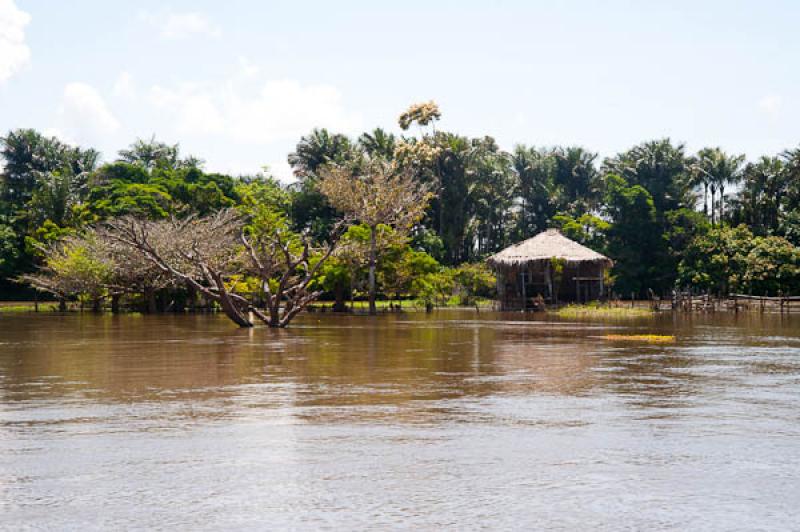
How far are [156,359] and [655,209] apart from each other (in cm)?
4874

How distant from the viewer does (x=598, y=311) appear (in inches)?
1854

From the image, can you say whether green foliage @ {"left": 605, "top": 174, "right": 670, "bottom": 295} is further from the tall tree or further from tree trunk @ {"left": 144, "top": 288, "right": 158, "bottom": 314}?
tree trunk @ {"left": 144, "top": 288, "right": 158, "bottom": 314}

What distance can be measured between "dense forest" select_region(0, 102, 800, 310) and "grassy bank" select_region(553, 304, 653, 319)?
7240 millimetres

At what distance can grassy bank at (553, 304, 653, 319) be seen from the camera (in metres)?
44.6

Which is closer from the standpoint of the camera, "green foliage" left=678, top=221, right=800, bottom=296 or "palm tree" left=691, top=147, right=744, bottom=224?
"green foliage" left=678, top=221, right=800, bottom=296

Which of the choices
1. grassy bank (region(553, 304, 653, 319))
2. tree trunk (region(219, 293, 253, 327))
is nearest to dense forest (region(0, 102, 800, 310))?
grassy bank (region(553, 304, 653, 319))

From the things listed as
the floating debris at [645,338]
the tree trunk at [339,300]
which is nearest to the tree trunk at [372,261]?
the tree trunk at [339,300]

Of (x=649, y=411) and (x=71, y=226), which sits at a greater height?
(x=71, y=226)

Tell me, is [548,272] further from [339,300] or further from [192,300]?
[192,300]

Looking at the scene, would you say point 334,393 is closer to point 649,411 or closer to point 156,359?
point 649,411

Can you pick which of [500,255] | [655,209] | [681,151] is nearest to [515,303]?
[500,255]

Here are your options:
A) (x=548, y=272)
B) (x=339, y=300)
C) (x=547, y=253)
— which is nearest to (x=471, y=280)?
(x=548, y=272)

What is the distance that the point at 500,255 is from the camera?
2164 inches

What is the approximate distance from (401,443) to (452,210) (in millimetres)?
57056
